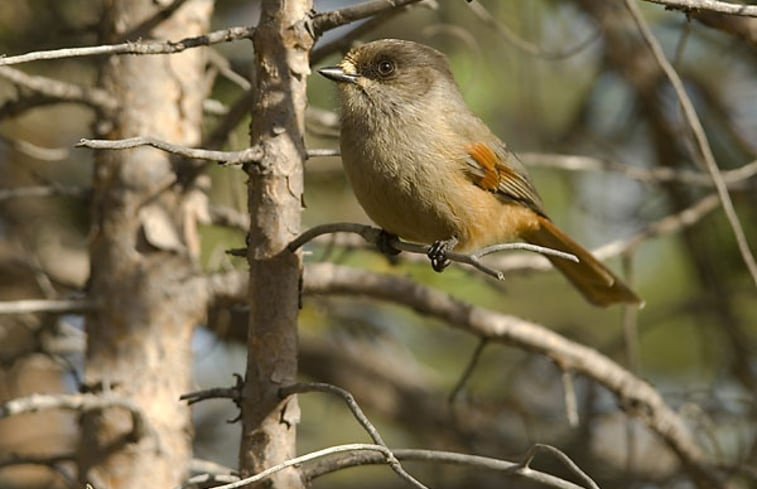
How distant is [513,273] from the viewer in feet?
16.6

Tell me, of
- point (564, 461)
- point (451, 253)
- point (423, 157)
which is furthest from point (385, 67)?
point (564, 461)

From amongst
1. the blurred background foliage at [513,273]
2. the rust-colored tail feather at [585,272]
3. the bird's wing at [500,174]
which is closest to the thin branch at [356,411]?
the bird's wing at [500,174]

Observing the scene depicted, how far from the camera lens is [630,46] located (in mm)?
6168

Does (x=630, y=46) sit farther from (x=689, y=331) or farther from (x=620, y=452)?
(x=689, y=331)

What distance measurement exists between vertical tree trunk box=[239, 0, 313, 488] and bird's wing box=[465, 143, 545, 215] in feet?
4.18

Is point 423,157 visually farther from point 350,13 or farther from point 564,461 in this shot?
point 564,461

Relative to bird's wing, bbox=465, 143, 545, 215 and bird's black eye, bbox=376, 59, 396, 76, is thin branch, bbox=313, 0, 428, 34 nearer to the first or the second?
bird's black eye, bbox=376, 59, 396, 76

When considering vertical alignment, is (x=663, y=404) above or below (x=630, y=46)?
below

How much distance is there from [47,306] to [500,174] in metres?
1.75

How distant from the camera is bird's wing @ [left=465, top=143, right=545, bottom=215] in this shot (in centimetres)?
448

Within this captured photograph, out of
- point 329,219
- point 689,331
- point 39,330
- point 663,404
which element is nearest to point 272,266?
point 39,330

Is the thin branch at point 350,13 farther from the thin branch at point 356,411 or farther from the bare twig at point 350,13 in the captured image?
the thin branch at point 356,411

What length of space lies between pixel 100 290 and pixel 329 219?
305cm

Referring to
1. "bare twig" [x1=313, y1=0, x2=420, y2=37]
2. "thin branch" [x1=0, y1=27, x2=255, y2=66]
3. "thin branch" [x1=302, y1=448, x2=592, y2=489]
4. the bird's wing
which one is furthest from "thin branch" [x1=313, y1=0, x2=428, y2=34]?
the bird's wing
